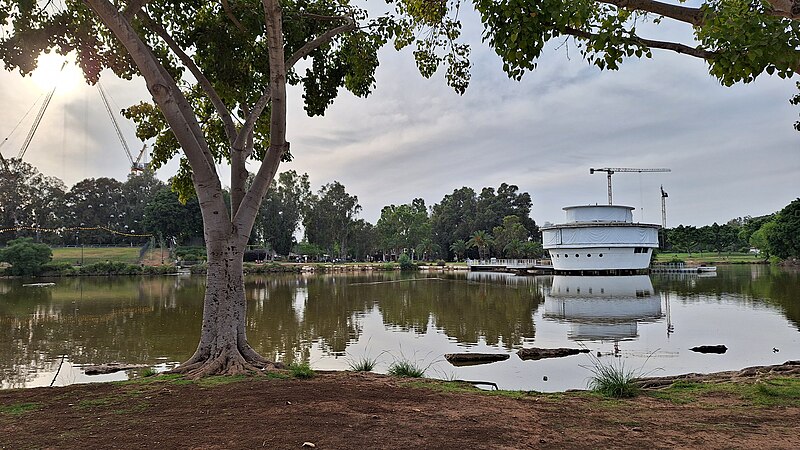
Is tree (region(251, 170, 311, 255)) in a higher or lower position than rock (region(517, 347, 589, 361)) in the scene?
higher

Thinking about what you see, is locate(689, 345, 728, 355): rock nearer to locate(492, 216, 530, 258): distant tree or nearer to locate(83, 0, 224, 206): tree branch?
locate(83, 0, 224, 206): tree branch

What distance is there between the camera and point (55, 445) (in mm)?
4129

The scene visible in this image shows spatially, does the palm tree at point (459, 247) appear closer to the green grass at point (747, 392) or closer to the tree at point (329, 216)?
the tree at point (329, 216)

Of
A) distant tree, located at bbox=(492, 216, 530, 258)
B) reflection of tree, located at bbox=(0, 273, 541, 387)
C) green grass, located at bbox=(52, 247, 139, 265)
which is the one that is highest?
distant tree, located at bbox=(492, 216, 530, 258)

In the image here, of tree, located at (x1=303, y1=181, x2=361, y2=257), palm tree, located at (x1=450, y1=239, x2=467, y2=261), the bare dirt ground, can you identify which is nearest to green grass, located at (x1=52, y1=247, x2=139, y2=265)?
tree, located at (x1=303, y1=181, x2=361, y2=257)

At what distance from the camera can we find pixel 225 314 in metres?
8.54

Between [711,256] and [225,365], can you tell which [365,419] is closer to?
[225,365]

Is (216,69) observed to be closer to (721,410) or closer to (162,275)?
(721,410)

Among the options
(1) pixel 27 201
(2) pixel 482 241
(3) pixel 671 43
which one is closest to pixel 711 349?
(3) pixel 671 43

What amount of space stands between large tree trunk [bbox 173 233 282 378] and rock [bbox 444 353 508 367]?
16.4 feet

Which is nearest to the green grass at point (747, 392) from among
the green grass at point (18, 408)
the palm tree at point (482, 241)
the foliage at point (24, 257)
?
the green grass at point (18, 408)

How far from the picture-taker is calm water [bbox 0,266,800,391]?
12.0 meters

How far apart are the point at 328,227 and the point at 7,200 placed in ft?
145

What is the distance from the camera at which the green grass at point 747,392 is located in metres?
5.79
